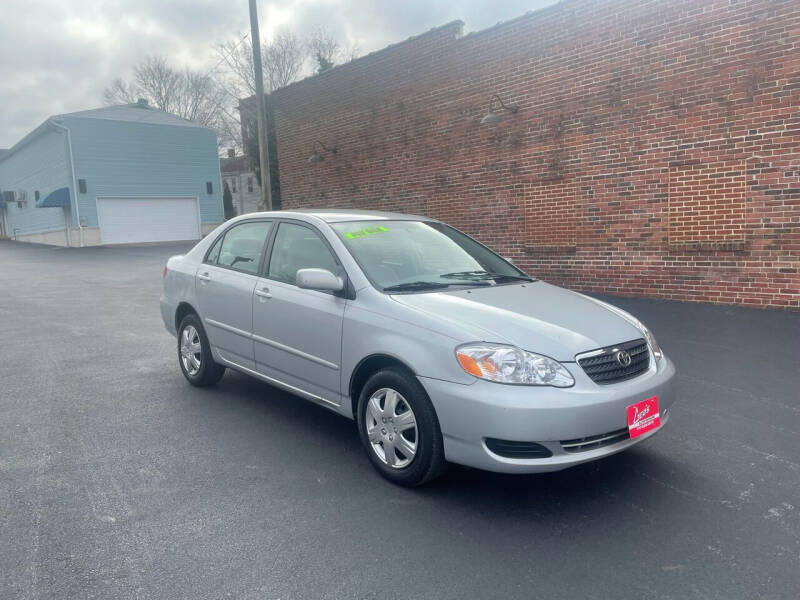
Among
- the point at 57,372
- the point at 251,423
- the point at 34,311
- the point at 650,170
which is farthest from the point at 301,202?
the point at 251,423

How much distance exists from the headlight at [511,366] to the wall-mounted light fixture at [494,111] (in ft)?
28.9

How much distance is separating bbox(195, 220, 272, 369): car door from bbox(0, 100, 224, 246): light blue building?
25.9 m

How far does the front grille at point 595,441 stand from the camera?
3229 millimetres

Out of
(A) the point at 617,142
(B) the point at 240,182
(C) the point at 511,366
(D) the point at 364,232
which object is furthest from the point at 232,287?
(B) the point at 240,182

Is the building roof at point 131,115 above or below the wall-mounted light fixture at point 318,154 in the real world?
above

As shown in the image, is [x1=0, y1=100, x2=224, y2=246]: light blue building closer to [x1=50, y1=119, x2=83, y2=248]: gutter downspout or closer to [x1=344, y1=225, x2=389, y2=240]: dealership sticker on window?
[x1=50, y1=119, x2=83, y2=248]: gutter downspout

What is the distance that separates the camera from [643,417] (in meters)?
3.47

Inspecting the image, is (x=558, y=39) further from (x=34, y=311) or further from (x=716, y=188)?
(x=34, y=311)

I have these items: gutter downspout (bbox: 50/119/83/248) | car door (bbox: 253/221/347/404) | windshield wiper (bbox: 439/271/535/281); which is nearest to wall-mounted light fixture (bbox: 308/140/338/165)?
car door (bbox: 253/221/347/404)

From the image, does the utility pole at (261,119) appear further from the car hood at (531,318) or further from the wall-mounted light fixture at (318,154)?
the car hood at (531,318)

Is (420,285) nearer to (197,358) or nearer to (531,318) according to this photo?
(531,318)

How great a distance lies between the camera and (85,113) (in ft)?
96.6

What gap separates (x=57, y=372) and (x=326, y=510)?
4.17 m

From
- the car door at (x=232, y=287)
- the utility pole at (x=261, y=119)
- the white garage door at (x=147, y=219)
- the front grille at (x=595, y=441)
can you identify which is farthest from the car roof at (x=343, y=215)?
the white garage door at (x=147, y=219)
